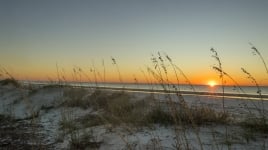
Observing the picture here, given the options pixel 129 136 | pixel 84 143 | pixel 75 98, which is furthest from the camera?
pixel 75 98

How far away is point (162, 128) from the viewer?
227 inches

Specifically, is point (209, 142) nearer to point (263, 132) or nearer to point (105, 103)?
point (263, 132)

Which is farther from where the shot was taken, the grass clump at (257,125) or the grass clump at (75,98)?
the grass clump at (75,98)

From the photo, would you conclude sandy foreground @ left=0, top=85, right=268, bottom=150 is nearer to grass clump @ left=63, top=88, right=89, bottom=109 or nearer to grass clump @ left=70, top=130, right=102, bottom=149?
grass clump @ left=70, top=130, right=102, bottom=149

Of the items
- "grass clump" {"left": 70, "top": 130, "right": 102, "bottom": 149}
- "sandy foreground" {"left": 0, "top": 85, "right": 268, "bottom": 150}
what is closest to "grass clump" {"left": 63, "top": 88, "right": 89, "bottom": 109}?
"sandy foreground" {"left": 0, "top": 85, "right": 268, "bottom": 150}

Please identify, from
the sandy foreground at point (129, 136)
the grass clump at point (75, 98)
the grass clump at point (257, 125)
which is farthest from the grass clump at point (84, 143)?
the grass clump at point (75, 98)

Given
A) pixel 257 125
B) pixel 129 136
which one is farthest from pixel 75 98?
pixel 257 125

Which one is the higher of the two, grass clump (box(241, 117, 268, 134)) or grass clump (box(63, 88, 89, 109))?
grass clump (box(63, 88, 89, 109))

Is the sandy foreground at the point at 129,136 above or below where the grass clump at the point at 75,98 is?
below

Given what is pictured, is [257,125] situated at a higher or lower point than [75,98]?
lower

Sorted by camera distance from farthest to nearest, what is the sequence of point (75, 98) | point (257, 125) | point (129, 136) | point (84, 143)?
1. point (75, 98)
2. point (257, 125)
3. point (129, 136)
4. point (84, 143)

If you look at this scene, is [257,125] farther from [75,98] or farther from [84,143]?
[75,98]

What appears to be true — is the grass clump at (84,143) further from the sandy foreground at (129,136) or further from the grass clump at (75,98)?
the grass clump at (75,98)

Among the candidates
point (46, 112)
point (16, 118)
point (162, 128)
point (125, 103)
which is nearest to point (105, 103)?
→ point (125, 103)
